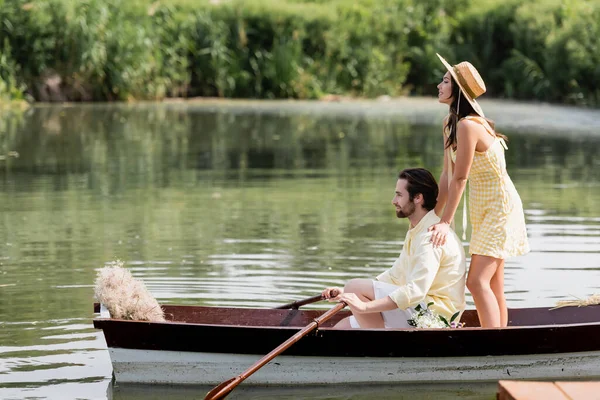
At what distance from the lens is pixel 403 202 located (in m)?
6.64

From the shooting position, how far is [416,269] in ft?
21.3

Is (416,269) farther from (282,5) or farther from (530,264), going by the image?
(282,5)

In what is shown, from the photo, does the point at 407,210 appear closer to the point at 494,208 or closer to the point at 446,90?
the point at 494,208

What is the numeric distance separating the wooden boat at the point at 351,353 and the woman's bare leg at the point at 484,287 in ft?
0.64

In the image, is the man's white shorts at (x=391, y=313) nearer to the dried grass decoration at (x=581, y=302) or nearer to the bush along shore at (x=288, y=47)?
the dried grass decoration at (x=581, y=302)

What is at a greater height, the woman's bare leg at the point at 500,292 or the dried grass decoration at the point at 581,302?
the woman's bare leg at the point at 500,292

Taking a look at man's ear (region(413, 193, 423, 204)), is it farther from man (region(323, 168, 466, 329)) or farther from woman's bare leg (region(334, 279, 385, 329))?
woman's bare leg (region(334, 279, 385, 329))

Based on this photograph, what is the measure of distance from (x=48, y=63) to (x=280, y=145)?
10.1m

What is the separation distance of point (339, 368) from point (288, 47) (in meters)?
23.4

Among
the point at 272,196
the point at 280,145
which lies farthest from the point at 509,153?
the point at 272,196

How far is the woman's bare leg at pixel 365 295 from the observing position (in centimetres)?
670

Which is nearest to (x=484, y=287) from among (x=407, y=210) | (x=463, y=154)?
(x=407, y=210)

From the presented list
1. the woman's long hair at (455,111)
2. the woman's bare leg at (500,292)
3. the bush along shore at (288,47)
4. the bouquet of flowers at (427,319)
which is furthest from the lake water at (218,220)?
the bush along shore at (288,47)

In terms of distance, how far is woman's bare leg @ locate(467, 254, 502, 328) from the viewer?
6.73m
